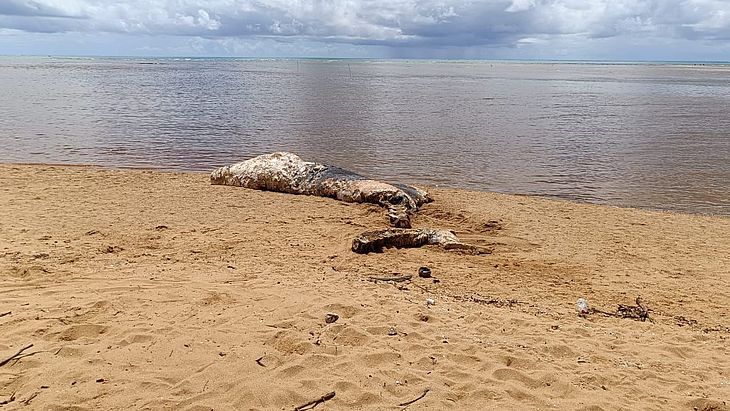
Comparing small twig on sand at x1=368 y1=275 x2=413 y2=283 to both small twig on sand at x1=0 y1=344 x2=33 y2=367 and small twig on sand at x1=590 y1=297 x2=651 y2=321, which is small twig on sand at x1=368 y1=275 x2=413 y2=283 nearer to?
small twig on sand at x1=590 y1=297 x2=651 y2=321

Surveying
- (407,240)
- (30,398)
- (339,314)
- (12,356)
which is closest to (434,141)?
(407,240)

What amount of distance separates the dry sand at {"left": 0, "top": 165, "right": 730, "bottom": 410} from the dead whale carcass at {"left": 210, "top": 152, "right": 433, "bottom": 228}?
765 mm

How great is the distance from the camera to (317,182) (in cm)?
1038

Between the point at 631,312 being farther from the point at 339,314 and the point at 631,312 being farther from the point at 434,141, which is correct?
the point at 434,141

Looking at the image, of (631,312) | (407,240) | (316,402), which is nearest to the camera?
(316,402)

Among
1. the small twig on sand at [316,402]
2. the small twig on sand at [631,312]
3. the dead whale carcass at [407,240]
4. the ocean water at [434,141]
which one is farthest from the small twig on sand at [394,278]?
the ocean water at [434,141]

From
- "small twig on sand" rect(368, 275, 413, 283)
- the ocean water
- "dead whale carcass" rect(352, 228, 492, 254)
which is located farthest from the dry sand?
the ocean water

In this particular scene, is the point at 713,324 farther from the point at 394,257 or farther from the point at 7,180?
the point at 7,180

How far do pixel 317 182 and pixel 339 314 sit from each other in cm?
561

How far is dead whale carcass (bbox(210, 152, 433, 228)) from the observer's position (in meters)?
9.30

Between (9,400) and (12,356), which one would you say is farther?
(12,356)

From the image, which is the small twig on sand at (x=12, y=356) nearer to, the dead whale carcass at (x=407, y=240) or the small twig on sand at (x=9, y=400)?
the small twig on sand at (x=9, y=400)

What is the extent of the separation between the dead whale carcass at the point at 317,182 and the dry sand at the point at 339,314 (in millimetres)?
765

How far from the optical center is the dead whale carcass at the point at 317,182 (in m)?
9.30
